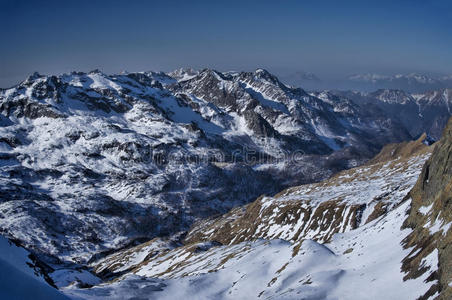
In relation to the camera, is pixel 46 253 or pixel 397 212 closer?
pixel 397 212

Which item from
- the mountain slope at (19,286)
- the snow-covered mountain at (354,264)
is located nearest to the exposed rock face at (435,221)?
the snow-covered mountain at (354,264)

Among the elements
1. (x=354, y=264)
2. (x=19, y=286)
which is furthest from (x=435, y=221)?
(x=19, y=286)

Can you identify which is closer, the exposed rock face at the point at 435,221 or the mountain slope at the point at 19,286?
the mountain slope at the point at 19,286

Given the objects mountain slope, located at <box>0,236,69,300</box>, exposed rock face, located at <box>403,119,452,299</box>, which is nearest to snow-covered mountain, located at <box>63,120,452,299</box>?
exposed rock face, located at <box>403,119,452,299</box>

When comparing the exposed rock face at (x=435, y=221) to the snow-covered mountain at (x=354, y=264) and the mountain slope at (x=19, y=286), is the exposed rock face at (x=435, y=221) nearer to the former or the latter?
the snow-covered mountain at (x=354, y=264)

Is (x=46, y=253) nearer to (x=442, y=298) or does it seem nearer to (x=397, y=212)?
(x=397, y=212)

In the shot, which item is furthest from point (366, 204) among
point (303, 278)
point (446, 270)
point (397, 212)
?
point (446, 270)

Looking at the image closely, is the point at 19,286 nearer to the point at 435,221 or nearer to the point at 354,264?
the point at 354,264

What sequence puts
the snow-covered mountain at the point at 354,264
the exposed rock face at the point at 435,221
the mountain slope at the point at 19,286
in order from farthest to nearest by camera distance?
the snow-covered mountain at the point at 354,264 → the exposed rock face at the point at 435,221 → the mountain slope at the point at 19,286
